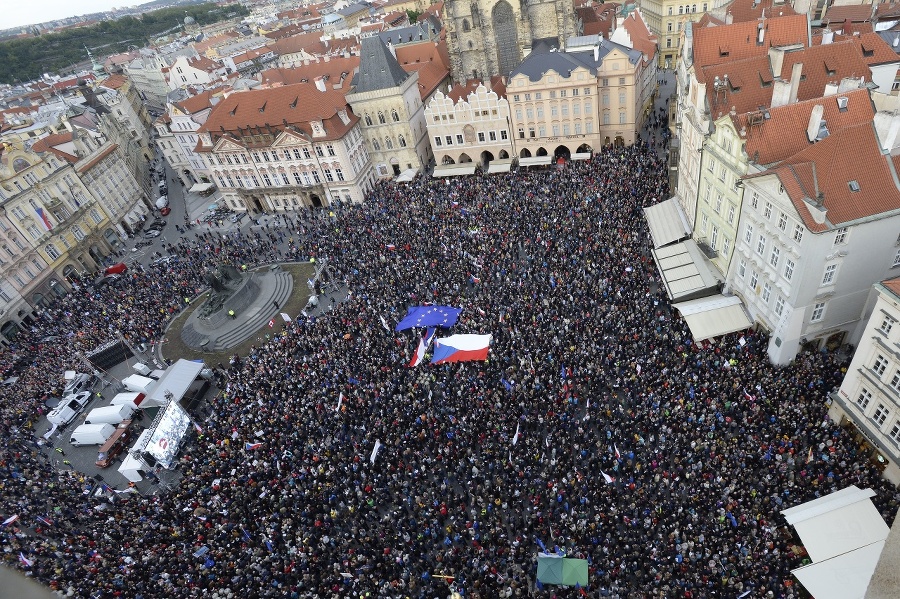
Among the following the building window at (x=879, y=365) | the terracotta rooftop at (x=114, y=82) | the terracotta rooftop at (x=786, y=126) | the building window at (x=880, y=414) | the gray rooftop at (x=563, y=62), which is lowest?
the building window at (x=880, y=414)

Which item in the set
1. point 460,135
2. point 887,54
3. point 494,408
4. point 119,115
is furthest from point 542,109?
point 119,115

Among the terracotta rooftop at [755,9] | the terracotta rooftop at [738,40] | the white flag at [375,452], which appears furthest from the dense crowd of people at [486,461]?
the terracotta rooftop at [755,9]

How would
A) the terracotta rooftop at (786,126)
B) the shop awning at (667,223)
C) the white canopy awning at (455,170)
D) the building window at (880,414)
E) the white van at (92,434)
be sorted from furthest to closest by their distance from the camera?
the white canopy awning at (455,170)
the shop awning at (667,223)
the white van at (92,434)
the terracotta rooftop at (786,126)
the building window at (880,414)

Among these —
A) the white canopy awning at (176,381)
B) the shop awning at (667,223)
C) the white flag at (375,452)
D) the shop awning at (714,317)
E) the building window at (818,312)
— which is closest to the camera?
the building window at (818,312)

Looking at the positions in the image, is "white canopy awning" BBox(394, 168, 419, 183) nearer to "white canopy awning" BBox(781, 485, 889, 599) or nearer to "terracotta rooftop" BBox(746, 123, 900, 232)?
"terracotta rooftop" BBox(746, 123, 900, 232)

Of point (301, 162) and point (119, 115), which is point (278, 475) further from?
point (119, 115)

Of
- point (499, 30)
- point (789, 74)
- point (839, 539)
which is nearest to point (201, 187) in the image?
point (499, 30)

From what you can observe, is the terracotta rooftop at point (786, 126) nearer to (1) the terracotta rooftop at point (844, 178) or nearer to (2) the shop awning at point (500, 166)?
(1) the terracotta rooftop at point (844, 178)

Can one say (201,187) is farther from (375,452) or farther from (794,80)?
(794,80)
